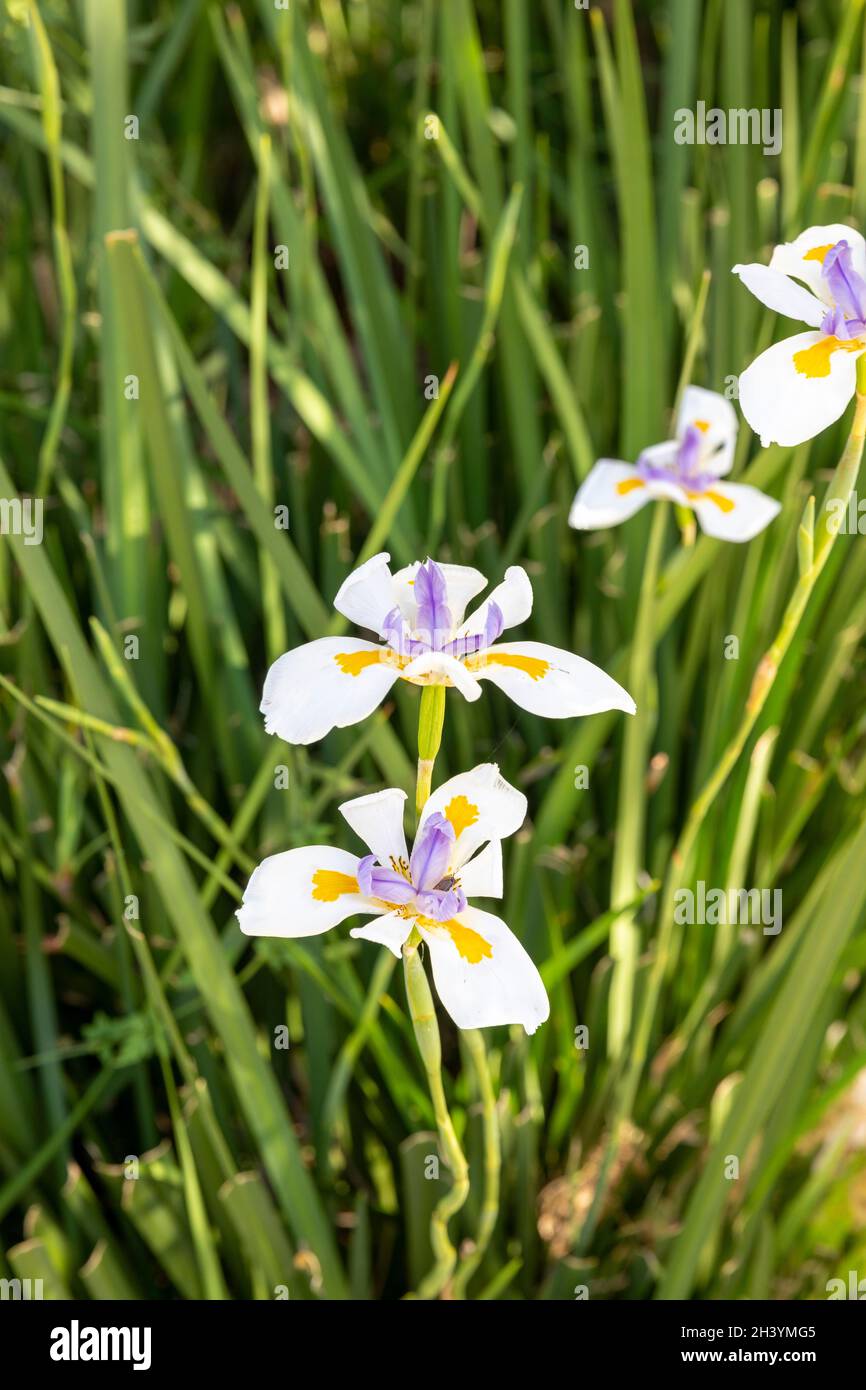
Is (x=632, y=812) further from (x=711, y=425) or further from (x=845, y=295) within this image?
(x=845, y=295)

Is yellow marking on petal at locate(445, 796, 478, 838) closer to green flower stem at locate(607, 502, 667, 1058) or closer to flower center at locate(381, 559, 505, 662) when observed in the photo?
flower center at locate(381, 559, 505, 662)

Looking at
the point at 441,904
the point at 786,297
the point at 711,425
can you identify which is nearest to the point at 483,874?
the point at 441,904

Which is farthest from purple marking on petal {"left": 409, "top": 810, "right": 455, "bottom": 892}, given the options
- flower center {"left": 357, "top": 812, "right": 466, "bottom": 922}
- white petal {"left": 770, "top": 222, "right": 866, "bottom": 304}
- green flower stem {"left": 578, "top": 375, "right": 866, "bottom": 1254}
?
white petal {"left": 770, "top": 222, "right": 866, "bottom": 304}

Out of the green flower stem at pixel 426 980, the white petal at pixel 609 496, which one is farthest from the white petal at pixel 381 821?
the white petal at pixel 609 496

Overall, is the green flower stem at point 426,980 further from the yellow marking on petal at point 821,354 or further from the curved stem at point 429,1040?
the yellow marking on petal at point 821,354

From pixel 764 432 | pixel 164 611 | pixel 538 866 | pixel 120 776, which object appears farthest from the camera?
pixel 164 611

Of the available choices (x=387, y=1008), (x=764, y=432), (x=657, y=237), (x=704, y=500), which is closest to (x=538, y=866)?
(x=387, y=1008)
